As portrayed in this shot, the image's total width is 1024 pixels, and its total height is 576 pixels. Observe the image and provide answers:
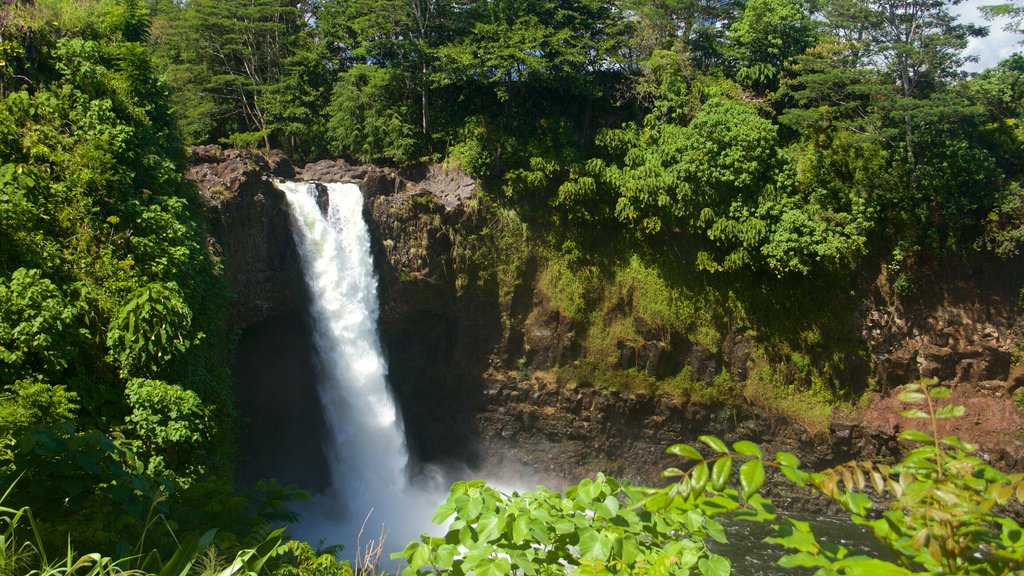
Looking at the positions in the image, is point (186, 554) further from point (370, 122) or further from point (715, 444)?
point (370, 122)

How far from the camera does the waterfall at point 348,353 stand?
1480 cm

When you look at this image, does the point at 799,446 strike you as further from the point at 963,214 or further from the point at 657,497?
the point at 657,497

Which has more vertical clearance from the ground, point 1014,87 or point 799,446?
point 1014,87

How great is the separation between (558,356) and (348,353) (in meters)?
5.29

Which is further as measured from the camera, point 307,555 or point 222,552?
point 307,555

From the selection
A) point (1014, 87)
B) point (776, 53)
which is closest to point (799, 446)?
point (776, 53)

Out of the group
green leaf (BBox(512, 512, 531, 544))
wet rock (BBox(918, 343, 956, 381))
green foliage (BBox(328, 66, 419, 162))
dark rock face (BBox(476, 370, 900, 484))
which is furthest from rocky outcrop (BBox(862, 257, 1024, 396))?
green leaf (BBox(512, 512, 531, 544))

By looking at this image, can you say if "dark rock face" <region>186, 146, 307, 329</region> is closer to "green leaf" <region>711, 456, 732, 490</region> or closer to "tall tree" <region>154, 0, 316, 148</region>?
"tall tree" <region>154, 0, 316, 148</region>

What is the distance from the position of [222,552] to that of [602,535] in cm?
259

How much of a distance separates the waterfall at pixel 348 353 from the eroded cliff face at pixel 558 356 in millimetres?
494

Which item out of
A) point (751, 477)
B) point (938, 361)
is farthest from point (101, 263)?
point (938, 361)

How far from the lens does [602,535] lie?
2.07 metres

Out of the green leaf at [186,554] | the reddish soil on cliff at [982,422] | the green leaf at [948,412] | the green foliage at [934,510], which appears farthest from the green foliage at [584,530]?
the reddish soil on cliff at [982,422]

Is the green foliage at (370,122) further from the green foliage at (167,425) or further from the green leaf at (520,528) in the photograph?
the green leaf at (520,528)
